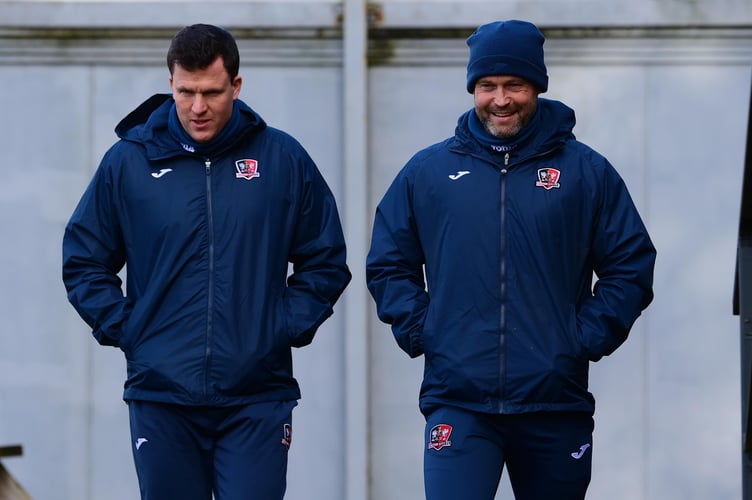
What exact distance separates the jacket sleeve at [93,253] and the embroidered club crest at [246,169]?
41cm

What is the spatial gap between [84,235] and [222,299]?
1.72 ft

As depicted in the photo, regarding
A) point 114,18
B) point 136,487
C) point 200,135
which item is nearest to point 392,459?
point 136,487

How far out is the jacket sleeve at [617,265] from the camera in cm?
486

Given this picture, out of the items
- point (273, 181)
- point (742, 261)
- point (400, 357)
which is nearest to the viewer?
point (742, 261)

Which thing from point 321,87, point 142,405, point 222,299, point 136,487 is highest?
point 321,87

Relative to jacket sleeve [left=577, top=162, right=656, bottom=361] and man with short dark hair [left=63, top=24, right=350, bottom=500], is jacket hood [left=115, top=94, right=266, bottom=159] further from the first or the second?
jacket sleeve [left=577, top=162, right=656, bottom=361]

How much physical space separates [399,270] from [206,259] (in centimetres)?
60

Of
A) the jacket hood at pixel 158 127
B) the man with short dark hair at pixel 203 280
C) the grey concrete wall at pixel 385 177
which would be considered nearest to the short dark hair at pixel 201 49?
the man with short dark hair at pixel 203 280

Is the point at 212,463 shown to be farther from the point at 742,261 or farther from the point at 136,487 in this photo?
the point at 136,487

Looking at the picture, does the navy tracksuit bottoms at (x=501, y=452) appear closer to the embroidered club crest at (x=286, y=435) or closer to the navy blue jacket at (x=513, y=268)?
the navy blue jacket at (x=513, y=268)

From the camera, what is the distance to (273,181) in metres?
4.96

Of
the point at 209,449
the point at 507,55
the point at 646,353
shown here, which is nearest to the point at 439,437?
the point at 209,449

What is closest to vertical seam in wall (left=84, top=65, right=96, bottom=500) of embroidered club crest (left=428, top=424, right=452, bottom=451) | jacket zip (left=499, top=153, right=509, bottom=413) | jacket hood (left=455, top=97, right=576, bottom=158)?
jacket hood (left=455, top=97, right=576, bottom=158)

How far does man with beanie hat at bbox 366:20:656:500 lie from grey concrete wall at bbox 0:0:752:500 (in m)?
2.32
